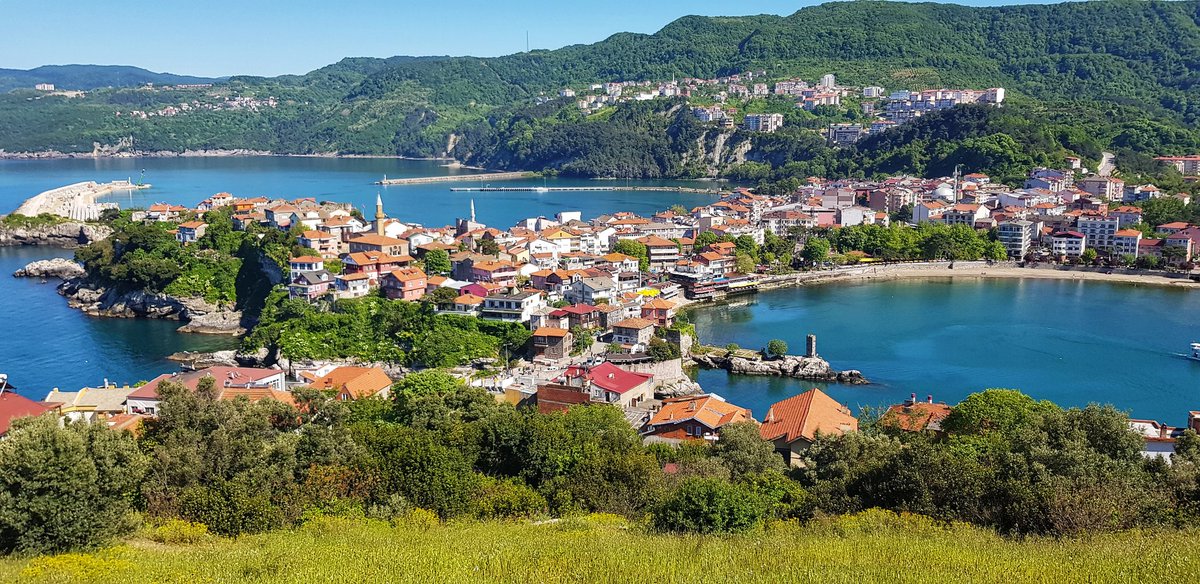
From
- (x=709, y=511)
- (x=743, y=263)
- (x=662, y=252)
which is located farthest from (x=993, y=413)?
(x=662, y=252)

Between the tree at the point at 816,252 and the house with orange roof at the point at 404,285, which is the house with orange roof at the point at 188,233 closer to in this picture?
the house with orange roof at the point at 404,285

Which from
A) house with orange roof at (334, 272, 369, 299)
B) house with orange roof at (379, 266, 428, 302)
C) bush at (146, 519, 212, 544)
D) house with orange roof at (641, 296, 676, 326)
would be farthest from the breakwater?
bush at (146, 519, 212, 544)

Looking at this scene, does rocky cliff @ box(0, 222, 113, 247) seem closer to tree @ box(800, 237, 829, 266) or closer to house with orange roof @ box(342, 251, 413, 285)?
house with orange roof @ box(342, 251, 413, 285)

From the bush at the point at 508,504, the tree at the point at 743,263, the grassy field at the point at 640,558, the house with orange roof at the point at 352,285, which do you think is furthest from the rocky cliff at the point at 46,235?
the grassy field at the point at 640,558

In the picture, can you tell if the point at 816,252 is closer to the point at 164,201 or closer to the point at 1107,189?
the point at 1107,189

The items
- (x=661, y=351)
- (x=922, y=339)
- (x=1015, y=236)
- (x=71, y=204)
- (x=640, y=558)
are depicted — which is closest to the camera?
(x=640, y=558)
